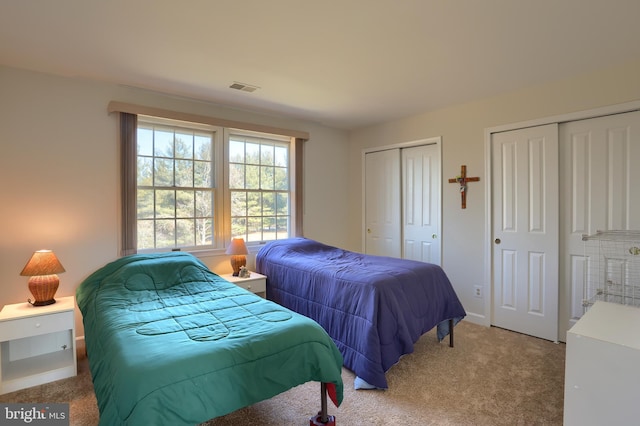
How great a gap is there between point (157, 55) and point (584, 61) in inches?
133

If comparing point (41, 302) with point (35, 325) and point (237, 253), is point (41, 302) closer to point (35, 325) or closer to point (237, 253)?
point (35, 325)

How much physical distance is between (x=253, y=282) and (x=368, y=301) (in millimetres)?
1470

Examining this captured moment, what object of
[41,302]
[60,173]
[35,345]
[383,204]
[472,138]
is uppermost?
[472,138]

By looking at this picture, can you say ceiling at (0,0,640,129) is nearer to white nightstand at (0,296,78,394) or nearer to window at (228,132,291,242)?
window at (228,132,291,242)

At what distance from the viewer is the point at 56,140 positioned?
2779 millimetres

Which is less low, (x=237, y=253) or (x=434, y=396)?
(x=237, y=253)

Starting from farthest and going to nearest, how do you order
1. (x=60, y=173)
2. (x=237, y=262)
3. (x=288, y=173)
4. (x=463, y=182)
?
1. (x=288, y=173)
2. (x=463, y=182)
3. (x=237, y=262)
4. (x=60, y=173)

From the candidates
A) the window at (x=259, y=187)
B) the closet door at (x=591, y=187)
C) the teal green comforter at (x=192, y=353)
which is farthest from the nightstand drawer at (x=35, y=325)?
the closet door at (x=591, y=187)

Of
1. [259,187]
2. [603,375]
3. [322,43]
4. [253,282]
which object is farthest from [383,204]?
[603,375]

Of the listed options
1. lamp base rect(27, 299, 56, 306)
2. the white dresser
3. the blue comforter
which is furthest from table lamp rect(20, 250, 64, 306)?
the white dresser

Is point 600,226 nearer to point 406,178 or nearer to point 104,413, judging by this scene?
point 406,178

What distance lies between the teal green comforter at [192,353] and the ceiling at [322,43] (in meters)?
1.81

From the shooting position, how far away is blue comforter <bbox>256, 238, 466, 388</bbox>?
7.52 ft

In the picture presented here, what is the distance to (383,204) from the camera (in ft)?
14.8
